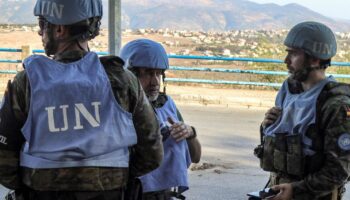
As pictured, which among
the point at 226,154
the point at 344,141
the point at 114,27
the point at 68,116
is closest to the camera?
the point at 68,116

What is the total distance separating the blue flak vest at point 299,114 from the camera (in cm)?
256

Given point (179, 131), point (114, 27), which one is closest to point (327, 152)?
point (179, 131)

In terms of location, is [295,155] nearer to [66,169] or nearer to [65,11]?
[66,169]

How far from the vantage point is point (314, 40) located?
267 centimetres

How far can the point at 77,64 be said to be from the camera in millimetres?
2020

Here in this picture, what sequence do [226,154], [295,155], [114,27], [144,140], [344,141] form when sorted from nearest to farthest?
[144,140] → [344,141] → [295,155] → [114,27] → [226,154]

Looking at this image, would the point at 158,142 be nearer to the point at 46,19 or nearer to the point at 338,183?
the point at 46,19

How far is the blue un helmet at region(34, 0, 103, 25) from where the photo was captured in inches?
80.5

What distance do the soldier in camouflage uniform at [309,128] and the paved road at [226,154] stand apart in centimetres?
340

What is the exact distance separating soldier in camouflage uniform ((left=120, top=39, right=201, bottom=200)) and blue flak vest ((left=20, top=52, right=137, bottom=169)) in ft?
2.27

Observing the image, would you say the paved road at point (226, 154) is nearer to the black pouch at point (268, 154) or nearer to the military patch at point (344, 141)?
the black pouch at point (268, 154)

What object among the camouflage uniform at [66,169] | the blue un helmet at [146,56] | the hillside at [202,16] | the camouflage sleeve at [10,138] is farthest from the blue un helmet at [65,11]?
the hillside at [202,16]

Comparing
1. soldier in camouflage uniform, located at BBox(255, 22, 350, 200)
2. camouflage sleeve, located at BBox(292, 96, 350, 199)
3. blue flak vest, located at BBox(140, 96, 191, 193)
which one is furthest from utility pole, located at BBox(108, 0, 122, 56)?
camouflage sleeve, located at BBox(292, 96, 350, 199)

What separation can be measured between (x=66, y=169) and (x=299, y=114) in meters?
1.14
